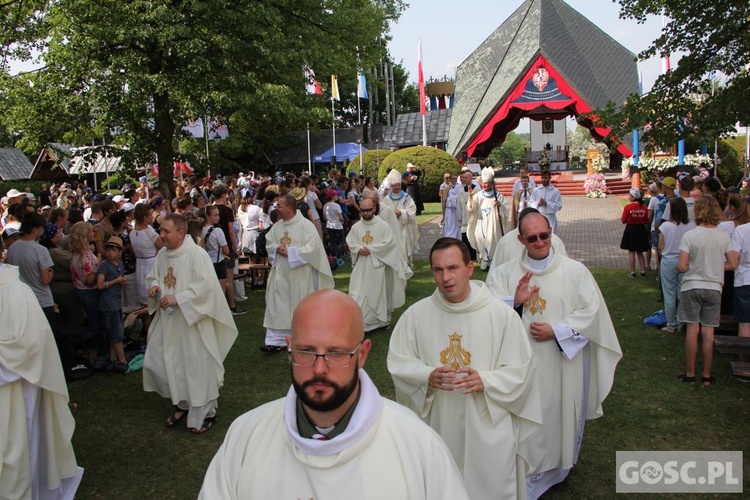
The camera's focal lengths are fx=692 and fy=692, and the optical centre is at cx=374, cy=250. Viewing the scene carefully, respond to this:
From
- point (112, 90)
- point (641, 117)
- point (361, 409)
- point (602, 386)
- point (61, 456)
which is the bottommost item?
point (61, 456)

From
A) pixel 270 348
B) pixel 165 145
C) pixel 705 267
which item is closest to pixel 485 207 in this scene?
pixel 270 348

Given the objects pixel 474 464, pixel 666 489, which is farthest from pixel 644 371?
pixel 474 464

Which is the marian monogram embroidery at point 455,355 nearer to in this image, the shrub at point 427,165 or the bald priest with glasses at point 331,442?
the bald priest with glasses at point 331,442

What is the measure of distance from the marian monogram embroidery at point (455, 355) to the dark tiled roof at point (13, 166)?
41.9 m

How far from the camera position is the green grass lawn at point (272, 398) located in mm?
5754

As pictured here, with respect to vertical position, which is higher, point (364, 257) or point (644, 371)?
point (364, 257)

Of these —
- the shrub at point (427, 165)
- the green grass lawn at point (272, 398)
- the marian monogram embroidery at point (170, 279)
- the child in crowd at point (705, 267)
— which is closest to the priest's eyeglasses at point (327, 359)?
the green grass lawn at point (272, 398)

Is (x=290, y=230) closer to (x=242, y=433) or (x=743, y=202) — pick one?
(x=743, y=202)

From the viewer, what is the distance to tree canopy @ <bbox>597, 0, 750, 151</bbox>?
9.82 meters

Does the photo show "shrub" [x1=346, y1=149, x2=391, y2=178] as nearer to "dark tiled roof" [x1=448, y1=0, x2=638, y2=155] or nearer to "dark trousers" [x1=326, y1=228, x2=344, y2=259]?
"dark tiled roof" [x1=448, y1=0, x2=638, y2=155]

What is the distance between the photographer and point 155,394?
793cm

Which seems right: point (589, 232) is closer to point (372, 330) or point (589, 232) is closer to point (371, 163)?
point (372, 330)

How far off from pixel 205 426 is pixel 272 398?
97cm

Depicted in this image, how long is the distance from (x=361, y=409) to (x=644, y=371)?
6.64 metres
